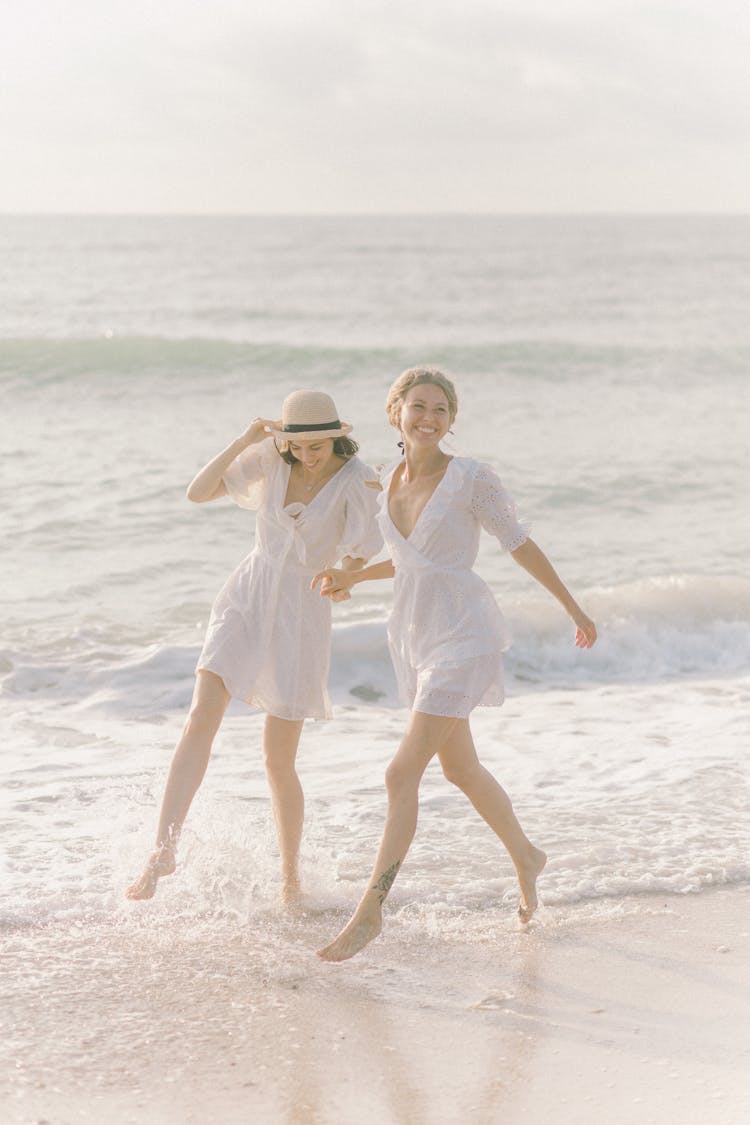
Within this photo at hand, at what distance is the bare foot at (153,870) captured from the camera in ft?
14.3

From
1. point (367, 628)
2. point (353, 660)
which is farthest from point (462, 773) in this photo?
point (367, 628)

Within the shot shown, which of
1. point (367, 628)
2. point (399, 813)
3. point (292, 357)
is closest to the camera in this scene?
point (399, 813)

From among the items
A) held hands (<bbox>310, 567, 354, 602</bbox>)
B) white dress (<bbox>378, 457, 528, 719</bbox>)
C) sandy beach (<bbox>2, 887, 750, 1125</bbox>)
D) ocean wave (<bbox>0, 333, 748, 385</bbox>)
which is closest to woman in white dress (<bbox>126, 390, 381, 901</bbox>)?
held hands (<bbox>310, 567, 354, 602</bbox>)

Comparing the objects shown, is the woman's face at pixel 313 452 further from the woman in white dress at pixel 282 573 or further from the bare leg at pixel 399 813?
the bare leg at pixel 399 813

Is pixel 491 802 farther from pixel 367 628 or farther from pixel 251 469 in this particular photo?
pixel 367 628

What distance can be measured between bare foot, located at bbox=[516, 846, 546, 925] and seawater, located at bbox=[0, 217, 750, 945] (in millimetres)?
141

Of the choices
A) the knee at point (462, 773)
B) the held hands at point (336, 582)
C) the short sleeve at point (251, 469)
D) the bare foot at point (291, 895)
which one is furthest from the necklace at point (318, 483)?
the bare foot at point (291, 895)

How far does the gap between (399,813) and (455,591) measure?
0.67 m

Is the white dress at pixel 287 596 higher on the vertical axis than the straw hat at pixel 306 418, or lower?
lower

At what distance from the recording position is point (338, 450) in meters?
4.66

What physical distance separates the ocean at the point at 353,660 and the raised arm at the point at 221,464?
1.29 m

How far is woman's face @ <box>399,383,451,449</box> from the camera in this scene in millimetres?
4188

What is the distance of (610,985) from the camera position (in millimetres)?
4098

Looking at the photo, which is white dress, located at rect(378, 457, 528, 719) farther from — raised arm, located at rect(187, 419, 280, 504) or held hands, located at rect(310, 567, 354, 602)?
raised arm, located at rect(187, 419, 280, 504)
